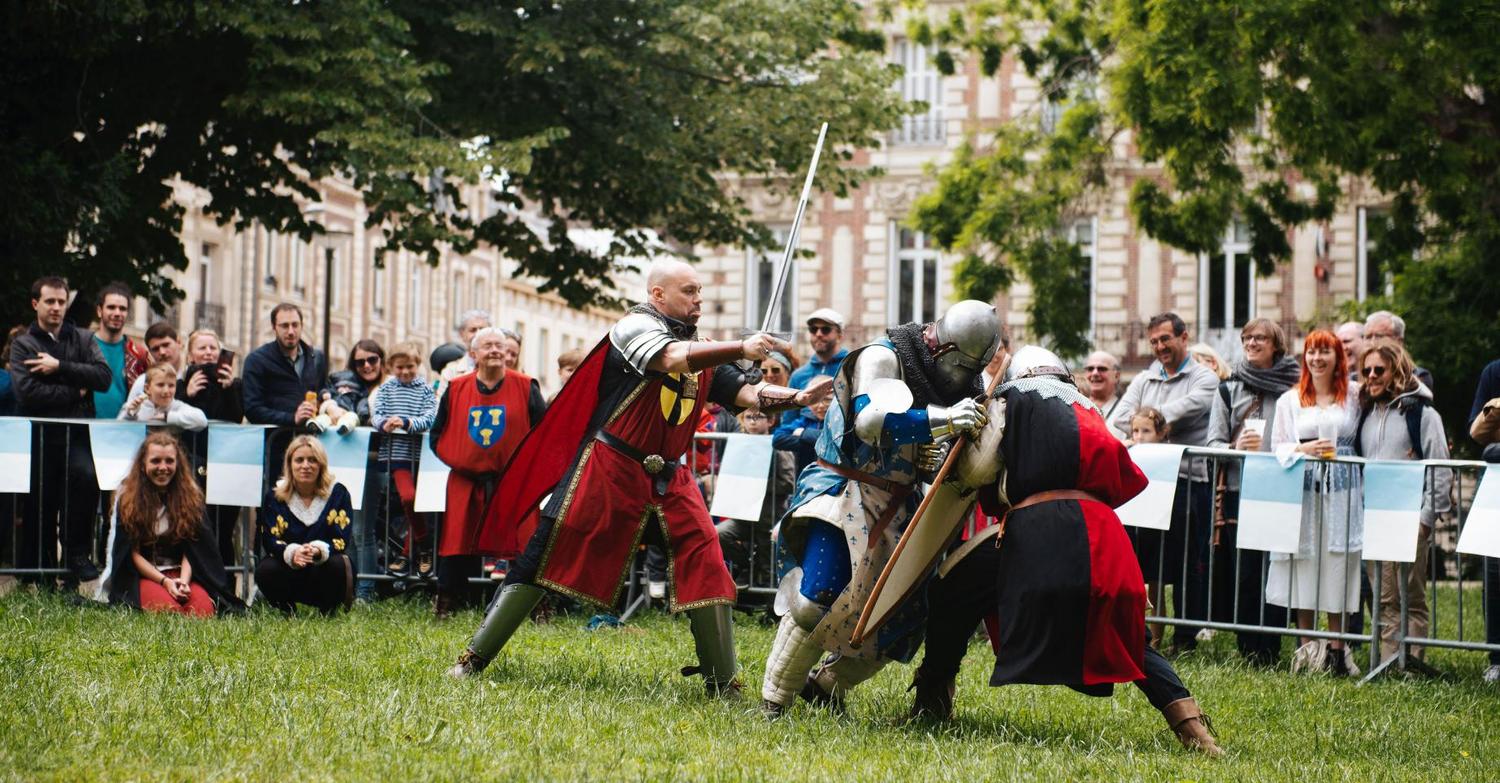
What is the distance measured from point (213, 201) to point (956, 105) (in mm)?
19426

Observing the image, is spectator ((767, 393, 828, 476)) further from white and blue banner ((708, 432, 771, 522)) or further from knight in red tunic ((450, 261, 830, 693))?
knight in red tunic ((450, 261, 830, 693))

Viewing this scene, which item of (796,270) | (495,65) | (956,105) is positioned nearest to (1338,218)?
(956,105)

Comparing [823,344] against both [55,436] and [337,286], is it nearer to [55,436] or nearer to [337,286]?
[55,436]

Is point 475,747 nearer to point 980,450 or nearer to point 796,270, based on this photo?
point 980,450

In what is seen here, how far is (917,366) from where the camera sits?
6.73 meters

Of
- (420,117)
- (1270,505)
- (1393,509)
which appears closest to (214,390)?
(420,117)

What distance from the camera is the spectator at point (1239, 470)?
10.3 m

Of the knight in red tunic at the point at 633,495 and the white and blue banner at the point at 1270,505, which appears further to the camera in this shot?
the white and blue banner at the point at 1270,505

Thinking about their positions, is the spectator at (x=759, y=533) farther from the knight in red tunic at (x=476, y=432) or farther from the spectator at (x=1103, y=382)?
the spectator at (x=1103, y=382)

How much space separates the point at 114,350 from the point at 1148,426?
629 cm

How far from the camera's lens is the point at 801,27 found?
20000 mm

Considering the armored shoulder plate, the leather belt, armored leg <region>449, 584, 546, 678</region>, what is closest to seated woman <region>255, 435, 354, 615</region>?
armored leg <region>449, 584, 546, 678</region>

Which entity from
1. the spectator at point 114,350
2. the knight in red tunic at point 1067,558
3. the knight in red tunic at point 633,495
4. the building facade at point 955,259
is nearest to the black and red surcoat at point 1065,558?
the knight in red tunic at point 1067,558

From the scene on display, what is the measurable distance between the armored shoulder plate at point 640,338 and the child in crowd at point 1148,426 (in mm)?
4148
